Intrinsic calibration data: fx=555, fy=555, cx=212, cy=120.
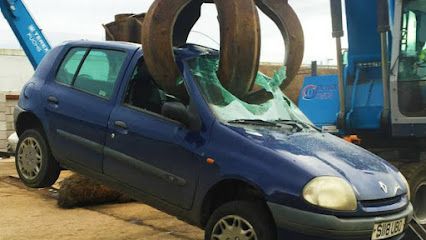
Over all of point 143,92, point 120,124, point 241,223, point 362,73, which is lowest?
point 241,223

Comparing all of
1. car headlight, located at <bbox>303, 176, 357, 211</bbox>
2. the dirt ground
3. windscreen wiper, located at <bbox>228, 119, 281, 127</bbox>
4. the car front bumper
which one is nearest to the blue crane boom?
the dirt ground

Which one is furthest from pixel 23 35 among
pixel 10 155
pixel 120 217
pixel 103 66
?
pixel 103 66

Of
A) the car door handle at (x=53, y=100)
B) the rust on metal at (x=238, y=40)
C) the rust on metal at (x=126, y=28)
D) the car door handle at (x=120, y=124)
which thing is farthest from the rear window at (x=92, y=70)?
the rust on metal at (x=126, y=28)

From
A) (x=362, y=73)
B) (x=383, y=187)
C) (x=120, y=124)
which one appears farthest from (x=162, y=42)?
(x=362, y=73)

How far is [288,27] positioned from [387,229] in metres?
2.23

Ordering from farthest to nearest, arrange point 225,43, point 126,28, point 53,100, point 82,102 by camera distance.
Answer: point 126,28 → point 53,100 → point 82,102 → point 225,43

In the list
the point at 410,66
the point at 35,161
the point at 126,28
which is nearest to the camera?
the point at 35,161

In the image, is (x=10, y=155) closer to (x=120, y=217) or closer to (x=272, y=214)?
(x=120, y=217)

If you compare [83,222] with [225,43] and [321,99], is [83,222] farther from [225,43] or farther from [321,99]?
[225,43]

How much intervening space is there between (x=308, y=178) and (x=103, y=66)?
8.12 ft

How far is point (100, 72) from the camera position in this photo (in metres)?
5.32

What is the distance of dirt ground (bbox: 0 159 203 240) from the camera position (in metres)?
6.84

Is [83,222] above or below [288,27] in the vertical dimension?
below

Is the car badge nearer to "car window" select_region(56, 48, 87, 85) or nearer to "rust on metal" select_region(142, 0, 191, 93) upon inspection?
"rust on metal" select_region(142, 0, 191, 93)
